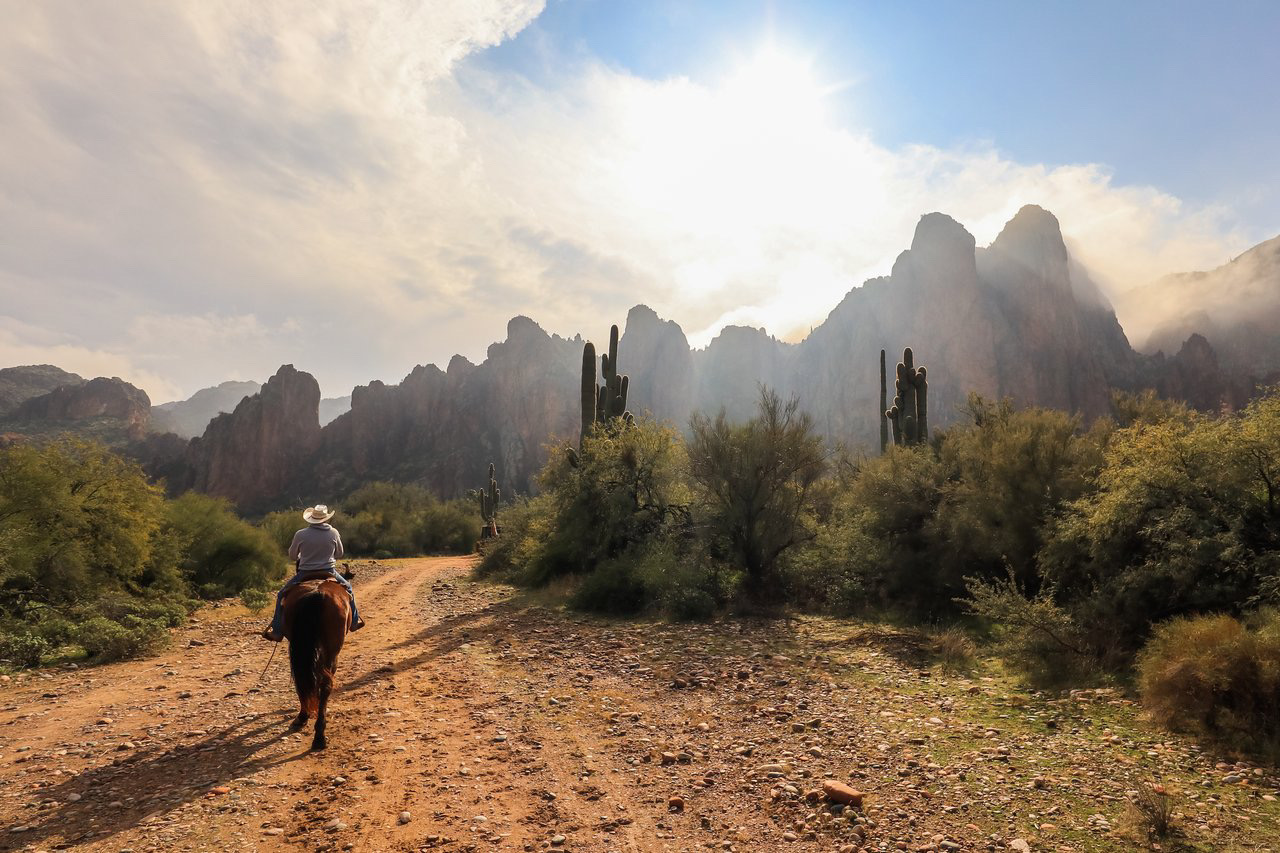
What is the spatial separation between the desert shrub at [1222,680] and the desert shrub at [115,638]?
14713mm

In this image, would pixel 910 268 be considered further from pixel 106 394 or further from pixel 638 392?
pixel 106 394

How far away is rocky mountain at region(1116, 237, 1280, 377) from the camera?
89.9 meters

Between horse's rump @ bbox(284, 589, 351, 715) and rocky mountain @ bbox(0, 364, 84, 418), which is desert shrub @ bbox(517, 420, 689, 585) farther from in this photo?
rocky mountain @ bbox(0, 364, 84, 418)

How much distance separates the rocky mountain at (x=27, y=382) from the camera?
4072 inches

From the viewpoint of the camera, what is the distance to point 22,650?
9789 millimetres

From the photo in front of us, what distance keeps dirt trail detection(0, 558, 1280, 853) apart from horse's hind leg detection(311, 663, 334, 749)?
0.16 meters

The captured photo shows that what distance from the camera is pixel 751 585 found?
16016 millimetres

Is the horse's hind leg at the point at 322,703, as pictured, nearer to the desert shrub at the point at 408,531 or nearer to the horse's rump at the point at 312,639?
the horse's rump at the point at 312,639

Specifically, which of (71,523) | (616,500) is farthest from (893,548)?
(71,523)

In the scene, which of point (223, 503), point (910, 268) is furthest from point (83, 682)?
point (910, 268)

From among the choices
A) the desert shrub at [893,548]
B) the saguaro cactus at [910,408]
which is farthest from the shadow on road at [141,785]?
the saguaro cactus at [910,408]

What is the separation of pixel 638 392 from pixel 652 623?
109m

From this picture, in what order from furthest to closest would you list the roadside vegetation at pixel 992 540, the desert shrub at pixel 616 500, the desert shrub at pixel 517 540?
the desert shrub at pixel 517 540 → the desert shrub at pixel 616 500 → the roadside vegetation at pixel 992 540

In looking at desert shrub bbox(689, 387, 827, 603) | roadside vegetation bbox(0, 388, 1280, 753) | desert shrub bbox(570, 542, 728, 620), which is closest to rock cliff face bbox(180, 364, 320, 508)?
roadside vegetation bbox(0, 388, 1280, 753)
